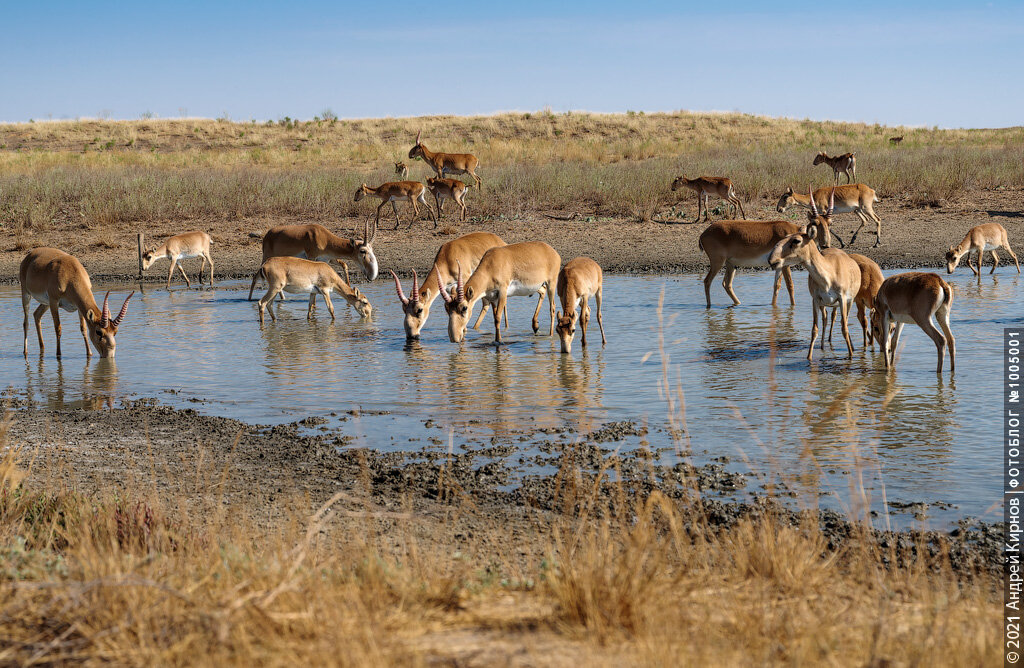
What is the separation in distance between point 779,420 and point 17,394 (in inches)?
330

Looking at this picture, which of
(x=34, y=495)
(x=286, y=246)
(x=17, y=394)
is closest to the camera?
(x=34, y=495)

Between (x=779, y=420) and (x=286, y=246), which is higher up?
(x=286, y=246)

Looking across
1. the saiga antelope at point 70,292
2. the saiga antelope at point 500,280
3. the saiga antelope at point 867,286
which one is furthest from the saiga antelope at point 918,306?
the saiga antelope at point 70,292

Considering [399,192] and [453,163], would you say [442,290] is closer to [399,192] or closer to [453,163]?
[399,192]

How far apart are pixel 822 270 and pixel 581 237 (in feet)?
44.3

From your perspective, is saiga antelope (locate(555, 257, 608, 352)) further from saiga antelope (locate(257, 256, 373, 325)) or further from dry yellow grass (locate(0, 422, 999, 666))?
dry yellow grass (locate(0, 422, 999, 666))

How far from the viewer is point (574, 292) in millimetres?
12969

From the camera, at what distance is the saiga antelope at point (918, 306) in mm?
10422

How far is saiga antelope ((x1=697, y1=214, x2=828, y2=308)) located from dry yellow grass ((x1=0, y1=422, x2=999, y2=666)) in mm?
11700

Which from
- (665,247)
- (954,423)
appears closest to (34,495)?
(954,423)

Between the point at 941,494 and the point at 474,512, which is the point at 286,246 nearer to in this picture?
the point at 474,512

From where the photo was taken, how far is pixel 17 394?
440 inches

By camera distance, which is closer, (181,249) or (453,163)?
(181,249)

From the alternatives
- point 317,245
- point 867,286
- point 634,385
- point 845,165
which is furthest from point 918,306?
point 845,165
